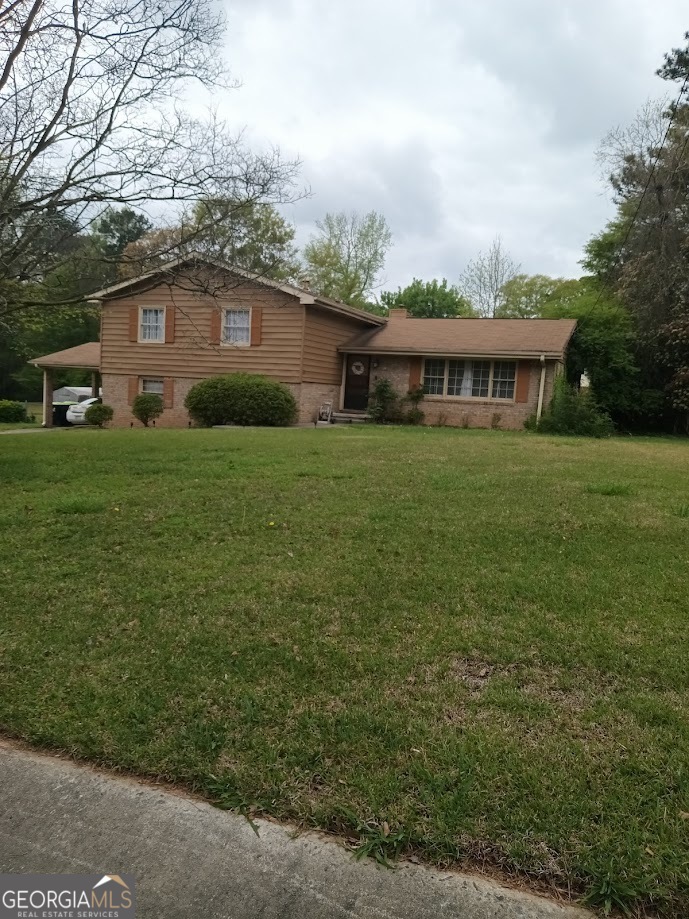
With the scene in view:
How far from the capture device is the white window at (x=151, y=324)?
20436mm

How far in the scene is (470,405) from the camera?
1953 centimetres

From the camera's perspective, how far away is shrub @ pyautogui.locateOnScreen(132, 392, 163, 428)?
65.5 feet

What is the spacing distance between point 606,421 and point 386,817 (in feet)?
58.4

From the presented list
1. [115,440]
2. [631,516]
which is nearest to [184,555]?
[631,516]

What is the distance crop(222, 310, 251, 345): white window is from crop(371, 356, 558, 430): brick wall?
170 inches

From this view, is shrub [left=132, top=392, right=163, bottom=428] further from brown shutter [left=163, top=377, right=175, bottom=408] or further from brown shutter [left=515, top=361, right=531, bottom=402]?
brown shutter [left=515, top=361, right=531, bottom=402]

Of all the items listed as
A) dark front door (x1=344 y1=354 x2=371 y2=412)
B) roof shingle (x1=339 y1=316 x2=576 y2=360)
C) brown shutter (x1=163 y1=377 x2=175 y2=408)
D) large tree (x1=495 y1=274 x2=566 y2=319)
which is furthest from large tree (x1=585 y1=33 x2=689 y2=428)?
large tree (x1=495 y1=274 x2=566 y2=319)

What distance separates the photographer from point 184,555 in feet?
15.9

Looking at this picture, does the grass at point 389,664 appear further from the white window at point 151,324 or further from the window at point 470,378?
the white window at point 151,324

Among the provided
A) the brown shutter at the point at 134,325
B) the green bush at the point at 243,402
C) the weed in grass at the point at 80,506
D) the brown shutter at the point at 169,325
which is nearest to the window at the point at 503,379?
the green bush at the point at 243,402

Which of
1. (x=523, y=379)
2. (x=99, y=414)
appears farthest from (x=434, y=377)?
(x=99, y=414)

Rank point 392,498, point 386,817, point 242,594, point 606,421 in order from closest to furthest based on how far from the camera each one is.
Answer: point 386,817 < point 242,594 < point 392,498 < point 606,421

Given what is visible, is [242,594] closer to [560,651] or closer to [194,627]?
[194,627]

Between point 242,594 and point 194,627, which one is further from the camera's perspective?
point 242,594
